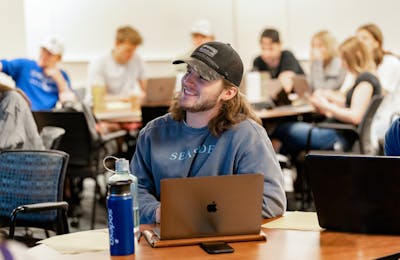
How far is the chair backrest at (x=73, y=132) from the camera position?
5328 millimetres

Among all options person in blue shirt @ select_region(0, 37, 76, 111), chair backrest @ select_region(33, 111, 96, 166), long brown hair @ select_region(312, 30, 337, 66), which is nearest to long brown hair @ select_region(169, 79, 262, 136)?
chair backrest @ select_region(33, 111, 96, 166)

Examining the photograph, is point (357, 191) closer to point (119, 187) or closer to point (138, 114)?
point (119, 187)

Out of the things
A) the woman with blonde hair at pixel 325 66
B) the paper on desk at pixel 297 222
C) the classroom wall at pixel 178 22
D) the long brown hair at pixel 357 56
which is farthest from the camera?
the classroom wall at pixel 178 22

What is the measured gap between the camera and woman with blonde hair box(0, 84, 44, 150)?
4188 millimetres

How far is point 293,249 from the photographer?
219cm

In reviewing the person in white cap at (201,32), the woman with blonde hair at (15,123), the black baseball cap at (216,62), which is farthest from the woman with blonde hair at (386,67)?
the black baseball cap at (216,62)

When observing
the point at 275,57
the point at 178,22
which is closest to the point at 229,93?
the point at 275,57

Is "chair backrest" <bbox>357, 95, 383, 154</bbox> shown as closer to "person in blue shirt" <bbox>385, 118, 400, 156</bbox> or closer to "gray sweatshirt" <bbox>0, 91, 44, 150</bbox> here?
"gray sweatshirt" <bbox>0, 91, 44, 150</bbox>

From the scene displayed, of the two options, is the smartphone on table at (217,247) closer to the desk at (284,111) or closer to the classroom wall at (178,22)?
the desk at (284,111)

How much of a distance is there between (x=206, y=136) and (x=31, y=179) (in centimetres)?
120

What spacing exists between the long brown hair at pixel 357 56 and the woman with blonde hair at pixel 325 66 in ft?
4.40

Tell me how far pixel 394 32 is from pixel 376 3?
0.48 m

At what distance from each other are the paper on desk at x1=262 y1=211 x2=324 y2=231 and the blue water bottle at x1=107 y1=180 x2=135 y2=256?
565mm

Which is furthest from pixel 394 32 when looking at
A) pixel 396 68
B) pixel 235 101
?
pixel 235 101
